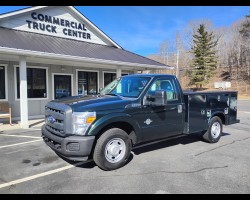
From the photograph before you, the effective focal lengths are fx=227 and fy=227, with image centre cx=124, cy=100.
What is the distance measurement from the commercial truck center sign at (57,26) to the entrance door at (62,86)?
2494mm

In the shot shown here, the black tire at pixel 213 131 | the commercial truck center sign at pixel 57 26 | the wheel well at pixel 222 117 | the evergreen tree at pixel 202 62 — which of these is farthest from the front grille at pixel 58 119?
the evergreen tree at pixel 202 62

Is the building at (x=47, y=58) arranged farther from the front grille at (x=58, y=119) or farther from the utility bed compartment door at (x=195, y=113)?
the utility bed compartment door at (x=195, y=113)

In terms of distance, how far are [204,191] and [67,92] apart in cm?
1090

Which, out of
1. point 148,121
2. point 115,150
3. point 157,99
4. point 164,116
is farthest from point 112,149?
point 164,116

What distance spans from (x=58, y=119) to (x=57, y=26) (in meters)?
9.71

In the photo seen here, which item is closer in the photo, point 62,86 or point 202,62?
point 62,86

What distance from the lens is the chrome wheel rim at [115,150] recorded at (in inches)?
177

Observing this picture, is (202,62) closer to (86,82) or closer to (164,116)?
(86,82)

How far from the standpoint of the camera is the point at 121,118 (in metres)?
4.53

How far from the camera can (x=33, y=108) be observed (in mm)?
11781

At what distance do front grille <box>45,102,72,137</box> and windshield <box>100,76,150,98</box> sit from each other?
1415 mm

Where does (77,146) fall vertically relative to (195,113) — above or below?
below
